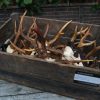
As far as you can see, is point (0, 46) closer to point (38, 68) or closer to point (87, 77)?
point (38, 68)

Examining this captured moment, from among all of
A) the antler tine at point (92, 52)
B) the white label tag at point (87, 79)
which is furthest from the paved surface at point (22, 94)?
the antler tine at point (92, 52)

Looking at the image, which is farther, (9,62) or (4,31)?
(4,31)

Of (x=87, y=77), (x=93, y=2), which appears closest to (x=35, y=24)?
(x=87, y=77)

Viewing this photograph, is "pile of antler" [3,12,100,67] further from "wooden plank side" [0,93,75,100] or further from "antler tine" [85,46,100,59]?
"wooden plank side" [0,93,75,100]

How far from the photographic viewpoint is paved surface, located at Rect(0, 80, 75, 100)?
1.43 metres

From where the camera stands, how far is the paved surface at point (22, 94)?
56.3 inches

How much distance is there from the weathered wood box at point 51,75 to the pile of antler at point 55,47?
86mm

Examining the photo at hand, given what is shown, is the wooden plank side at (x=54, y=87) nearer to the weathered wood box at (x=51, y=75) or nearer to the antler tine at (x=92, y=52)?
the weathered wood box at (x=51, y=75)

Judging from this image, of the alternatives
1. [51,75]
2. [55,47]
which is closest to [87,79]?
[51,75]

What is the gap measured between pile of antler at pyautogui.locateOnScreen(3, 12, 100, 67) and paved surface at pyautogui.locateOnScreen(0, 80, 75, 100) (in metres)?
0.15

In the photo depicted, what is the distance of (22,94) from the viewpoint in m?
1.46

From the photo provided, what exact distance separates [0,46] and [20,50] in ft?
0.46

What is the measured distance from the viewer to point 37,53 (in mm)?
1491

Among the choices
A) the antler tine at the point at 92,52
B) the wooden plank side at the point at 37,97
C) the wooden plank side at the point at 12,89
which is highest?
the antler tine at the point at 92,52
